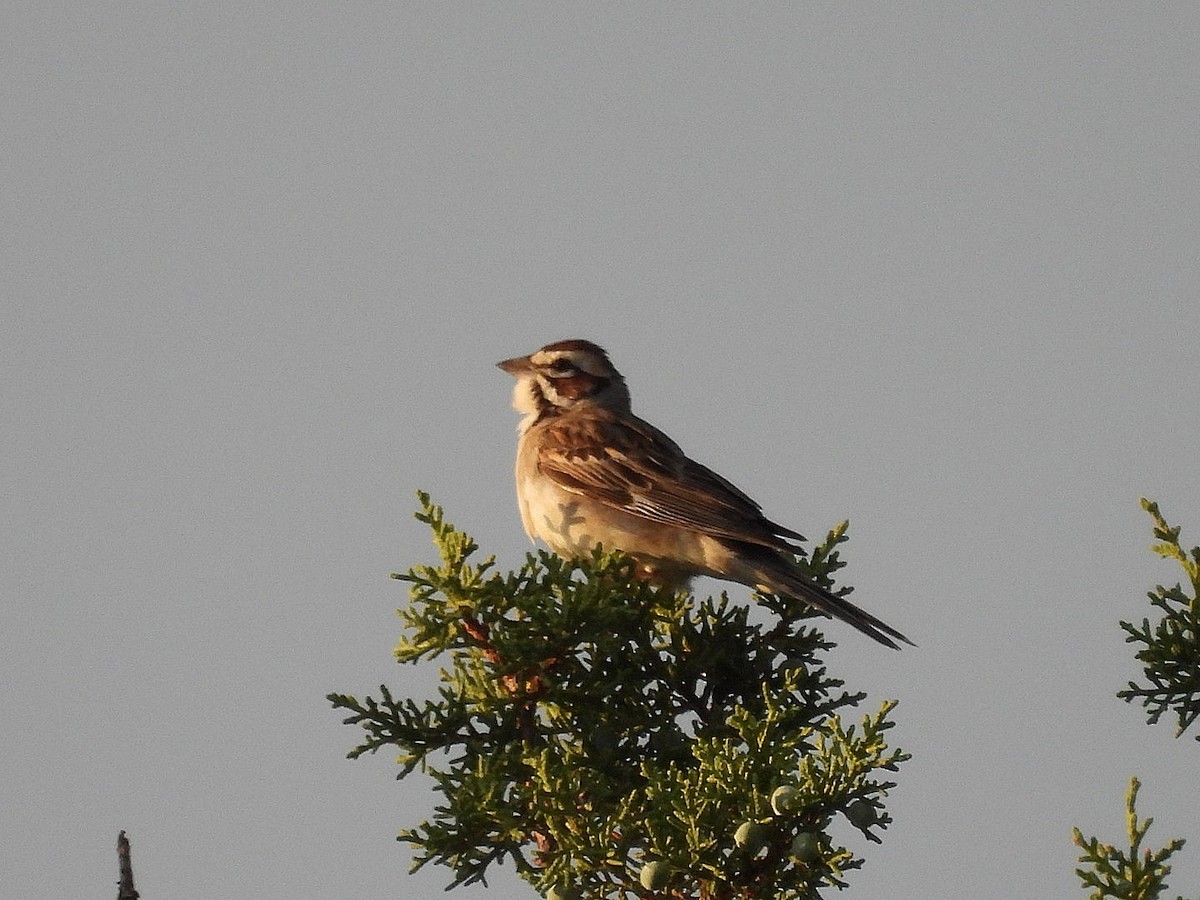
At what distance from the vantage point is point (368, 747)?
6836 millimetres

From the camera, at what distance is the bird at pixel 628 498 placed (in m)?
9.06

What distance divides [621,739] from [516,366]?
4.16 metres

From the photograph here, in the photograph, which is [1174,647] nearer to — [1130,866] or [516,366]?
[1130,866]

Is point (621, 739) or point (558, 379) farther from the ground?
point (558, 379)

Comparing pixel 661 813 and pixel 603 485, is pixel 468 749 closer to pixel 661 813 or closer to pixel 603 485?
pixel 661 813

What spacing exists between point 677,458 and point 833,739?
3.90 m

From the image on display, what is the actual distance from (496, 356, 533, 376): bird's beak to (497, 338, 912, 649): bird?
127mm

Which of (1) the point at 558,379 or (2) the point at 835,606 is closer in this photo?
(2) the point at 835,606

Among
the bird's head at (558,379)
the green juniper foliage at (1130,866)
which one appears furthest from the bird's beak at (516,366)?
the green juniper foliage at (1130,866)

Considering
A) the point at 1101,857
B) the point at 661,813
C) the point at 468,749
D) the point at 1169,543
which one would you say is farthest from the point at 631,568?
the point at 1101,857

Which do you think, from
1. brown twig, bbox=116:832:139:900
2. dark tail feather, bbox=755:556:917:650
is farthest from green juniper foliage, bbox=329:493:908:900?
brown twig, bbox=116:832:139:900

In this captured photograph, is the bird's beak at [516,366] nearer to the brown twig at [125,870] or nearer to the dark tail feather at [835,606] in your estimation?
the dark tail feather at [835,606]

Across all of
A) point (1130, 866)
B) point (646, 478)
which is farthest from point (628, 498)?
point (1130, 866)

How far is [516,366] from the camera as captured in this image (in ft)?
35.8
